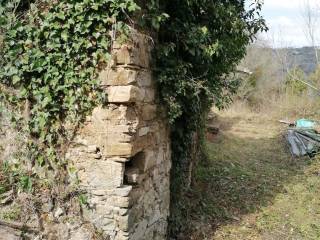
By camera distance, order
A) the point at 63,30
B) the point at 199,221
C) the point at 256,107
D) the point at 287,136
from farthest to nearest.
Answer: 1. the point at 256,107
2. the point at 287,136
3. the point at 199,221
4. the point at 63,30

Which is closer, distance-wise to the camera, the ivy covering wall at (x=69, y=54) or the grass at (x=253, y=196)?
the ivy covering wall at (x=69, y=54)

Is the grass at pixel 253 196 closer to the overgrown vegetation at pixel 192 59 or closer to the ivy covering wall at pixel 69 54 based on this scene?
the overgrown vegetation at pixel 192 59

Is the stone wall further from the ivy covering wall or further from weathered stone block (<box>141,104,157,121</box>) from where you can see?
the ivy covering wall

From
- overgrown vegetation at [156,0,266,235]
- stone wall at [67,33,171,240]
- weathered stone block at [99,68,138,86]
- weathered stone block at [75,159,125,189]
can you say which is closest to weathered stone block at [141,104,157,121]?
stone wall at [67,33,171,240]

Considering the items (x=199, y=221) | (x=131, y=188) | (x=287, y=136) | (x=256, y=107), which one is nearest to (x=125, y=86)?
(x=131, y=188)

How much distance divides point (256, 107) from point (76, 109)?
62.6 feet

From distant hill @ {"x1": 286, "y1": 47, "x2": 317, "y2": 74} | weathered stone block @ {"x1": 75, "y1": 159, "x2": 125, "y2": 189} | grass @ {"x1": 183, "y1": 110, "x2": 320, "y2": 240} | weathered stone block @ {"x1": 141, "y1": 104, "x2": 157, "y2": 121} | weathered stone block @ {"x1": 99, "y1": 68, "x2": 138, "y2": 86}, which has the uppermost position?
distant hill @ {"x1": 286, "y1": 47, "x2": 317, "y2": 74}

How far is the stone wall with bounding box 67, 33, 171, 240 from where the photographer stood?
382cm

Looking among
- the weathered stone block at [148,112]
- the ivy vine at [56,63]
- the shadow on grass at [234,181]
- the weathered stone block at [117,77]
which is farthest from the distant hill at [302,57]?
the ivy vine at [56,63]

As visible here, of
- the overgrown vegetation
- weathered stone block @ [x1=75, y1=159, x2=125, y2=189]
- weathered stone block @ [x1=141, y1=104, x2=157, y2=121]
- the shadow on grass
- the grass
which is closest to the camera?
weathered stone block @ [x1=75, y1=159, x2=125, y2=189]

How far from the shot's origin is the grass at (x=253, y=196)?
619cm

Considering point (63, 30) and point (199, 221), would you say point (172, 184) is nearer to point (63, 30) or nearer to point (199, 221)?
point (199, 221)

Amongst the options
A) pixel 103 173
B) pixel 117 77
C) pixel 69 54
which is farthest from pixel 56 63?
pixel 103 173

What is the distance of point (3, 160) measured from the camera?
13.8 ft
